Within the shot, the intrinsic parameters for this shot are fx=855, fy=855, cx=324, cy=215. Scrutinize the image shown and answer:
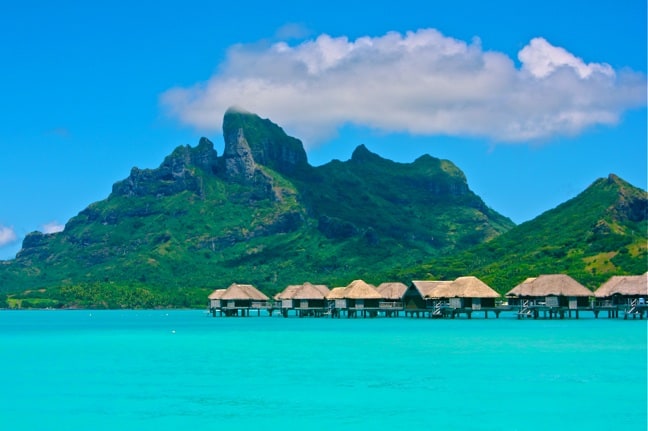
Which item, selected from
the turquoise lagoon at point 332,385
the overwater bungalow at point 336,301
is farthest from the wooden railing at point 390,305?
the turquoise lagoon at point 332,385

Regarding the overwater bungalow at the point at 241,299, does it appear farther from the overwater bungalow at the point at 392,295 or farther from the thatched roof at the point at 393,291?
the thatched roof at the point at 393,291

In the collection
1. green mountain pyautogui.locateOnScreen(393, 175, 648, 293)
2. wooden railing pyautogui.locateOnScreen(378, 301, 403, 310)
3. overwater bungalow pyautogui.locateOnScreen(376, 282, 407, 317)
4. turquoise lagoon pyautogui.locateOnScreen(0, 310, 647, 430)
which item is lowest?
turquoise lagoon pyautogui.locateOnScreen(0, 310, 647, 430)

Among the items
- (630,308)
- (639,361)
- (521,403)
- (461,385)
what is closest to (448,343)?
(639,361)

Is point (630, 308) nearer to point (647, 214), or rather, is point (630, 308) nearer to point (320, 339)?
point (320, 339)

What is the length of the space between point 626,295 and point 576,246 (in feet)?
218

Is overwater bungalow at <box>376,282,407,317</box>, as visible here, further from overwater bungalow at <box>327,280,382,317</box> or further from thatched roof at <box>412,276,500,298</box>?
thatched roof at <box>412,276,500,298</box>

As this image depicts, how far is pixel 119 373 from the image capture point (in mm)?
44750

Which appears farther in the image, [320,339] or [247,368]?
[320,339]

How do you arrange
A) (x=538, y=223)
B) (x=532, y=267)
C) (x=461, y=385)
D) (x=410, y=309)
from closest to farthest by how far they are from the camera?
(x=461, y=385), (x=410, y=309), (x=532, y=267), (x=538, y=223)

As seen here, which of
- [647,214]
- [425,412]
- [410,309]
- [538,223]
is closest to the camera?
[425,412]

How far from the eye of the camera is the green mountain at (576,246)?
462 ft

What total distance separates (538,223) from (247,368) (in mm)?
158347

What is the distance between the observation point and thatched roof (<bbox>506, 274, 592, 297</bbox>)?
95.9 m

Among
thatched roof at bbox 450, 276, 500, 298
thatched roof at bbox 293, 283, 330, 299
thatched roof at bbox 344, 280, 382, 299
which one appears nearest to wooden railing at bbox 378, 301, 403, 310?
thatched roof at bbox 344, 280, 382, 299
